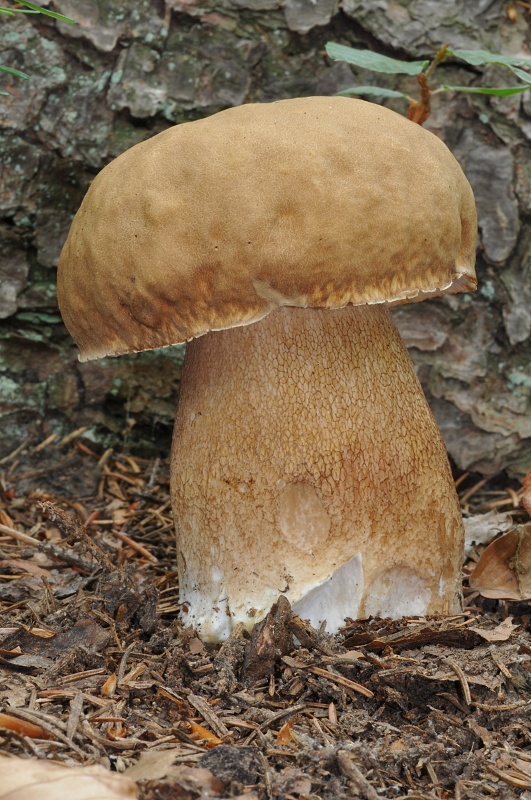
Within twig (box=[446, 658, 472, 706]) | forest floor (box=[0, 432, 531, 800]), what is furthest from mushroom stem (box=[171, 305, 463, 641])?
twig (box=[446, 658, 472, 706])

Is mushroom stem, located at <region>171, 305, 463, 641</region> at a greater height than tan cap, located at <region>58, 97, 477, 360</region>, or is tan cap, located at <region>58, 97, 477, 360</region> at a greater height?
tan cap, located at <region>58, 97, 477, 360</region>

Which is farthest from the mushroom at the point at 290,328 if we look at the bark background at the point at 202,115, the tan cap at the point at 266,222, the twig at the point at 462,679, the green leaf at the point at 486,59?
the bark background at the point at 202,115

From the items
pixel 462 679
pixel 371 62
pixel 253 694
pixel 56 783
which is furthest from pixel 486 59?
pixel 56 783

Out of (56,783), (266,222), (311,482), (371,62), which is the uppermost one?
(371,62)

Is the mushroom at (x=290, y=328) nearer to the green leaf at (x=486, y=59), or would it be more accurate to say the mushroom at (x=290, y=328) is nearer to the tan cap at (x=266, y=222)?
the tan cap at (x=266, y=222)

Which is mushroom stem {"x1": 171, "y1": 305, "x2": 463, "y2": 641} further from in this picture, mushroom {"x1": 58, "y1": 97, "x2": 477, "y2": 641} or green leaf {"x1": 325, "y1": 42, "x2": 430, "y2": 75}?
green leaf {"x1": 325, "y1": 42, "x2": 430, "y2": 75}

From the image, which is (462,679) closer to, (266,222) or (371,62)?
(266,222)

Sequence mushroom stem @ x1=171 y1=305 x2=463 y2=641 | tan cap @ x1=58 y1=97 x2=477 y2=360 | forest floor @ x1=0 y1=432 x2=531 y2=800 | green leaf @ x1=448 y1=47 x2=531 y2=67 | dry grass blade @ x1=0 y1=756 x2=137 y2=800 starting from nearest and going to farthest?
dry grass blade @ x1=0 y1=756 x2=137 y2=800
forest floor @ x1=0 y1=432 x2=531 y2=800
tan cap @ x1=58 y1=97 x2=477 y2=360
mushroom stem @ x1=171 y1=305 x2=463 y2=641
green leaf @ x1=448 y1=47 x2=531 y2=67

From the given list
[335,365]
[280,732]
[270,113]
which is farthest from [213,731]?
[270,113]
